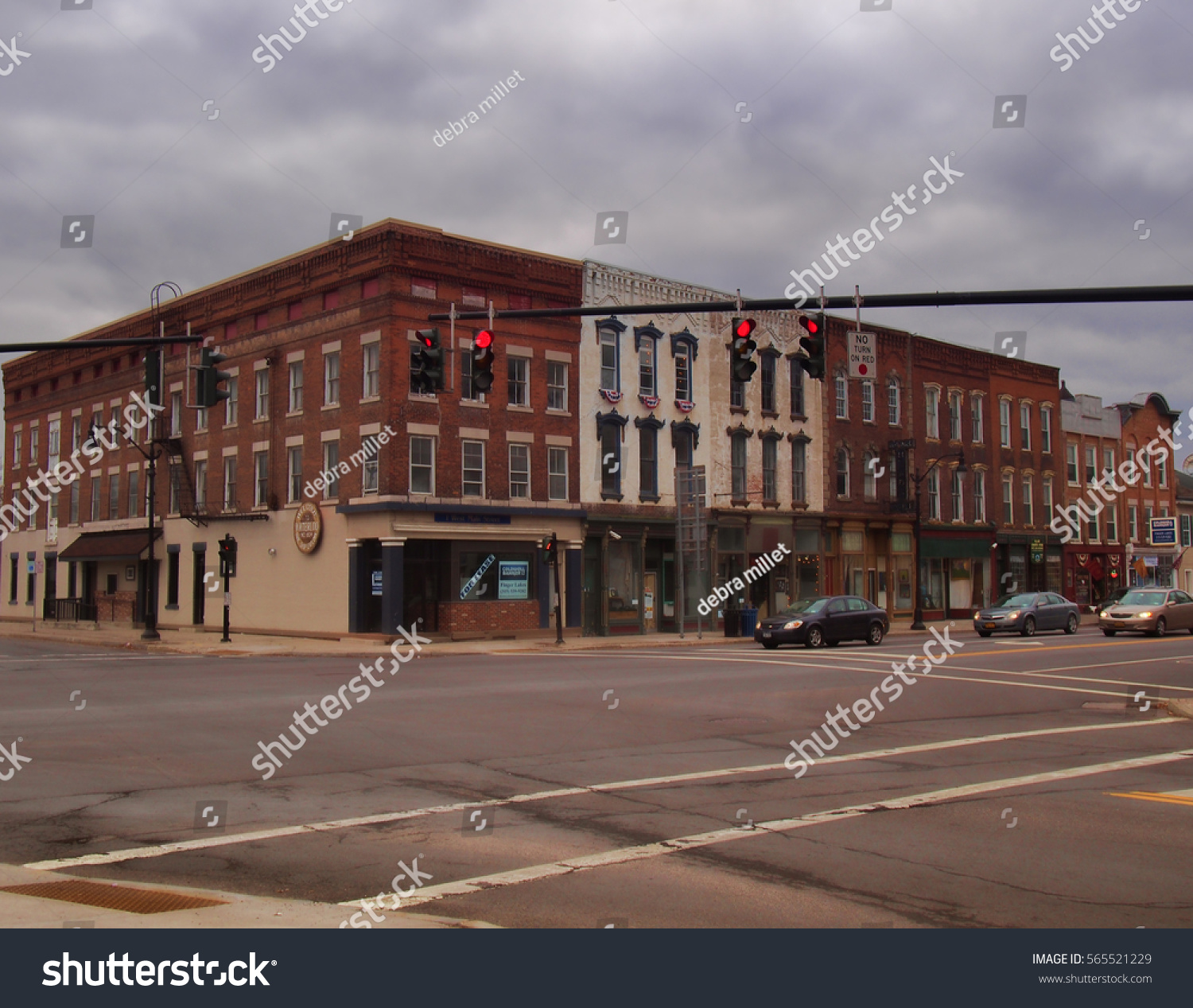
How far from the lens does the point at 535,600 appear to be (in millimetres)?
38844

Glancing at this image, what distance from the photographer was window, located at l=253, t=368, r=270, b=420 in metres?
41.3

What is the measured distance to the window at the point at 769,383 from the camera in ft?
153

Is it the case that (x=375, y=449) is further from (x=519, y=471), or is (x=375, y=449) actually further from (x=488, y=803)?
(x=488, y=803)

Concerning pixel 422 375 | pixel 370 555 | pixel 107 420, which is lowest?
pixel 370 555

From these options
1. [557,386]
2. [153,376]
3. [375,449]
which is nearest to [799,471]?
[557,386]

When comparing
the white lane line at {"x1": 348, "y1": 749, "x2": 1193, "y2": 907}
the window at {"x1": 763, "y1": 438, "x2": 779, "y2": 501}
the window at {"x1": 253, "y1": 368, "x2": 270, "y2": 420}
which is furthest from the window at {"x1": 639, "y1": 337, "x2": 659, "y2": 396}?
the white lane line at {"x1": 348, "y1": 749, "x2": 1193, "y2": 907}

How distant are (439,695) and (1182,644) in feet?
75.6

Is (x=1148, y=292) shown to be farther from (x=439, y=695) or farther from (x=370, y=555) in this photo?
(x=370, y=555)

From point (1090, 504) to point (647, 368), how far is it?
33.7m

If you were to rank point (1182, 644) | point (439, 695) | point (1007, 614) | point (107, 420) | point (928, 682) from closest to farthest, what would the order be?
point (439, 695) < point (928, 682) < point (1182, 644) < point (1007, 614) < point (107, 420)

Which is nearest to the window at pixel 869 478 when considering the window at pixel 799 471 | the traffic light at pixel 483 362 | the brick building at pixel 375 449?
the window at pixel 799 471

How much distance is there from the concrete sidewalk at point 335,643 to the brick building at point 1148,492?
3031cm

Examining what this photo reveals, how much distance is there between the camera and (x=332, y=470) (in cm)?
3819

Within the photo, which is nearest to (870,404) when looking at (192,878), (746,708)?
(746,708)
